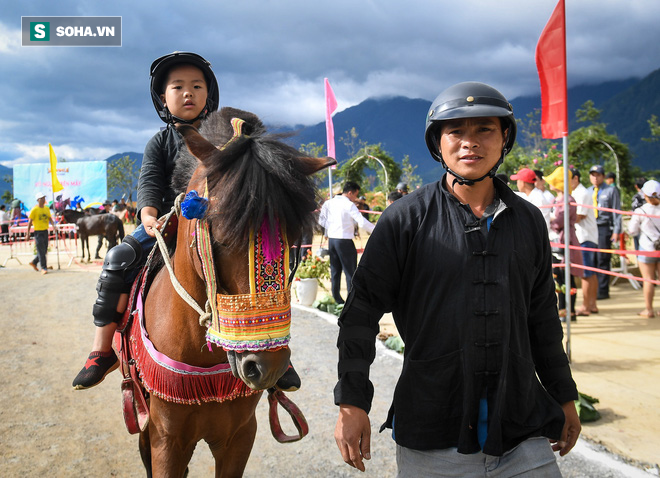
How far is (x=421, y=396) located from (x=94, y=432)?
139 inches

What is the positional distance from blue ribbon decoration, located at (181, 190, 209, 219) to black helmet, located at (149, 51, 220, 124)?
117 cm

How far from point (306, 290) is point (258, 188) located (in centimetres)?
709

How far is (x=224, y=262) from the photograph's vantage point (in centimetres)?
186

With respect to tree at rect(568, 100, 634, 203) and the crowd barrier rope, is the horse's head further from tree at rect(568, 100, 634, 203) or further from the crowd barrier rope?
tree at rect(568, 100, 634, 203)

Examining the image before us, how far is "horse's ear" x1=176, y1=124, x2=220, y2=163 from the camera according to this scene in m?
1.89

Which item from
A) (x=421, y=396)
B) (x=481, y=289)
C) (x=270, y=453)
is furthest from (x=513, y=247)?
(x=270, y=453)

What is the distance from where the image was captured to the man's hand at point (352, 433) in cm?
174

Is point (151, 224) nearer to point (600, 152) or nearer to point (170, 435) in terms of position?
point (170, 435)

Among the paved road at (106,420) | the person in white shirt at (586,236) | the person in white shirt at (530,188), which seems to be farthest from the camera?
the person in white shirt at (586,236)

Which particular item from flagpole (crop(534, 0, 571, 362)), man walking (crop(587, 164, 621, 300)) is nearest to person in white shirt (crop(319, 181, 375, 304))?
flagpole (crop(534, 0, 571, 362))

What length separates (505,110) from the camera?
1.90 m

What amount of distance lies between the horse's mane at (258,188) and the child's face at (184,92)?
0.85 metres

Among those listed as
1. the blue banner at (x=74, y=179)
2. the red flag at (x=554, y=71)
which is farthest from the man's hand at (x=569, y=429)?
the blue banner at (x=74, y=179)

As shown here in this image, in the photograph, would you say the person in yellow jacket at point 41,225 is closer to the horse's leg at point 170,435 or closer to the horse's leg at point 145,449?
the horse's leg at point 145,449
